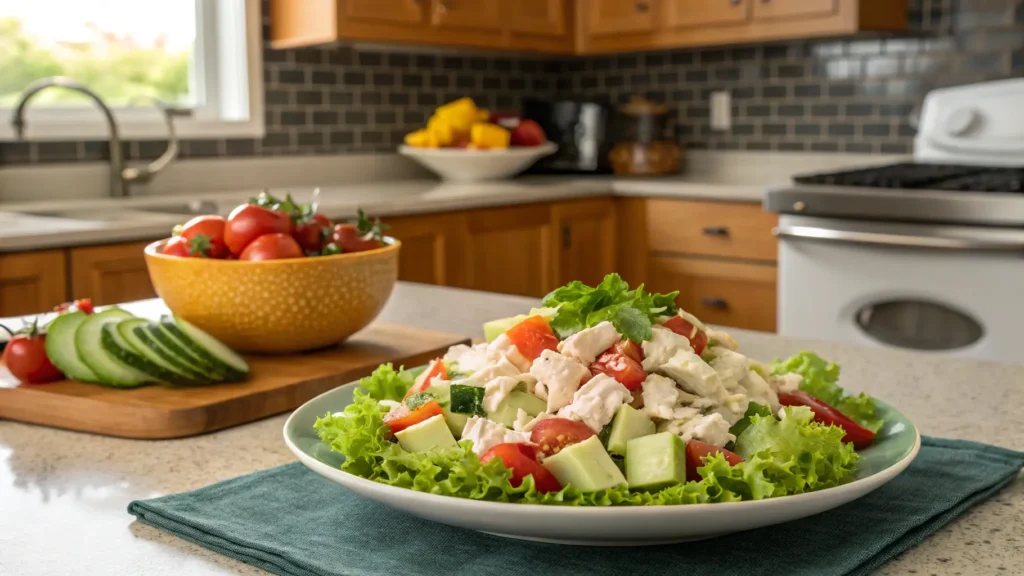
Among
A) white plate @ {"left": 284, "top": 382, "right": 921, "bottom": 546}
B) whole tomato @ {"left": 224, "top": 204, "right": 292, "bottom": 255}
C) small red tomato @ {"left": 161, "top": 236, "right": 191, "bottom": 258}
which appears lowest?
white plate @ {"left": 284, "top": 382, "right": 921, "bottom": 546}

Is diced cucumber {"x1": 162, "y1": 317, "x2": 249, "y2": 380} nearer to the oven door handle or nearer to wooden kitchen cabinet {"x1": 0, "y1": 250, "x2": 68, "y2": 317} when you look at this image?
wooden kitchen cabinet {"x1": 0, "y1": 250, "x2": 68, "y2": 317}

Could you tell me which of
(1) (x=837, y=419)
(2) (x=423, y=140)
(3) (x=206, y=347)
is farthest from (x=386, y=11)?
(1) (x=837, y=419)

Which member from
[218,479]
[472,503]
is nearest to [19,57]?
[218,479]

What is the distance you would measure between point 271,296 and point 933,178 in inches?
90.8

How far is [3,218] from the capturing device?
8.82ft

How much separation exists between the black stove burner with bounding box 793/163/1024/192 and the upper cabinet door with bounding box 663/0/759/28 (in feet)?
2.45

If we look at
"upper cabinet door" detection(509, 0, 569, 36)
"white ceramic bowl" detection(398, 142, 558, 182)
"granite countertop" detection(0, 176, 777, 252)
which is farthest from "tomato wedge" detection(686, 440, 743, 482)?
"upper cabinet door" detection(509, 0, 569, 36)

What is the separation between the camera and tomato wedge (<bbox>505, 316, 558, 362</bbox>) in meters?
0.83

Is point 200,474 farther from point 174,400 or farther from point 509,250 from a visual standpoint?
point 509,250

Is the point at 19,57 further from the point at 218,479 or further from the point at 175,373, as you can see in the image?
the point at 218,479

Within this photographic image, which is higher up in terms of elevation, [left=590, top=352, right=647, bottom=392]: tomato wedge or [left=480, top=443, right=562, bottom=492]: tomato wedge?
[left=590, top=352, right=647, bottom=392]: tomato wedge

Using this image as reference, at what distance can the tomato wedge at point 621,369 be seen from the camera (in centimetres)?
78

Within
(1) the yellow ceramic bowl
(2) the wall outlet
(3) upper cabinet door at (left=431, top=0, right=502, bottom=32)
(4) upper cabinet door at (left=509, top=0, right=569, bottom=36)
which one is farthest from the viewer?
(2) the wall outlet

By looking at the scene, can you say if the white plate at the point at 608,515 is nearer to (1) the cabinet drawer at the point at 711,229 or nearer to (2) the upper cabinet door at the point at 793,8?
(1) the cabinet drawer at the point at 711,229
